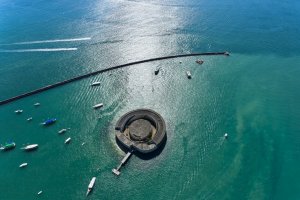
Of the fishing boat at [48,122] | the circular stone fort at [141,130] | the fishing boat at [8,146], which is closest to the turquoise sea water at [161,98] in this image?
the fishing boat at [8,146]

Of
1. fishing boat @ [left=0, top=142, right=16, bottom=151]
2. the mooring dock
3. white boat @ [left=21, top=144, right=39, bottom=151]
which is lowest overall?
the mooring dock

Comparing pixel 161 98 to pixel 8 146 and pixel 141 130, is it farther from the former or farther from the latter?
pixel 8 146

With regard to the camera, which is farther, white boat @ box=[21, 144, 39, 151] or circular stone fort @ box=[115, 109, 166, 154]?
white boat @ box=[21, 144, 39, 151]

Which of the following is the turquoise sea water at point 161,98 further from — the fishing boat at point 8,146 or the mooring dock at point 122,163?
the fishing boat at point 8,146

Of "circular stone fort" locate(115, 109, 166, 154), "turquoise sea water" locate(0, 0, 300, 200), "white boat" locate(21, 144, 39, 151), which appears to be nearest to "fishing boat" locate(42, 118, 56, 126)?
"turquoise sea water" locate(0, 0, 300, 200)

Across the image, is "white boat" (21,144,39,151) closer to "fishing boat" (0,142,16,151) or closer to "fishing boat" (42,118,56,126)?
"fishing boat" (0,142,16,151)

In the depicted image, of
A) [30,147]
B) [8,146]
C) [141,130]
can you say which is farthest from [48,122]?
[141,130]

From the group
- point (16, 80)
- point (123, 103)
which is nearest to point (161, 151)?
point (123, 103)
